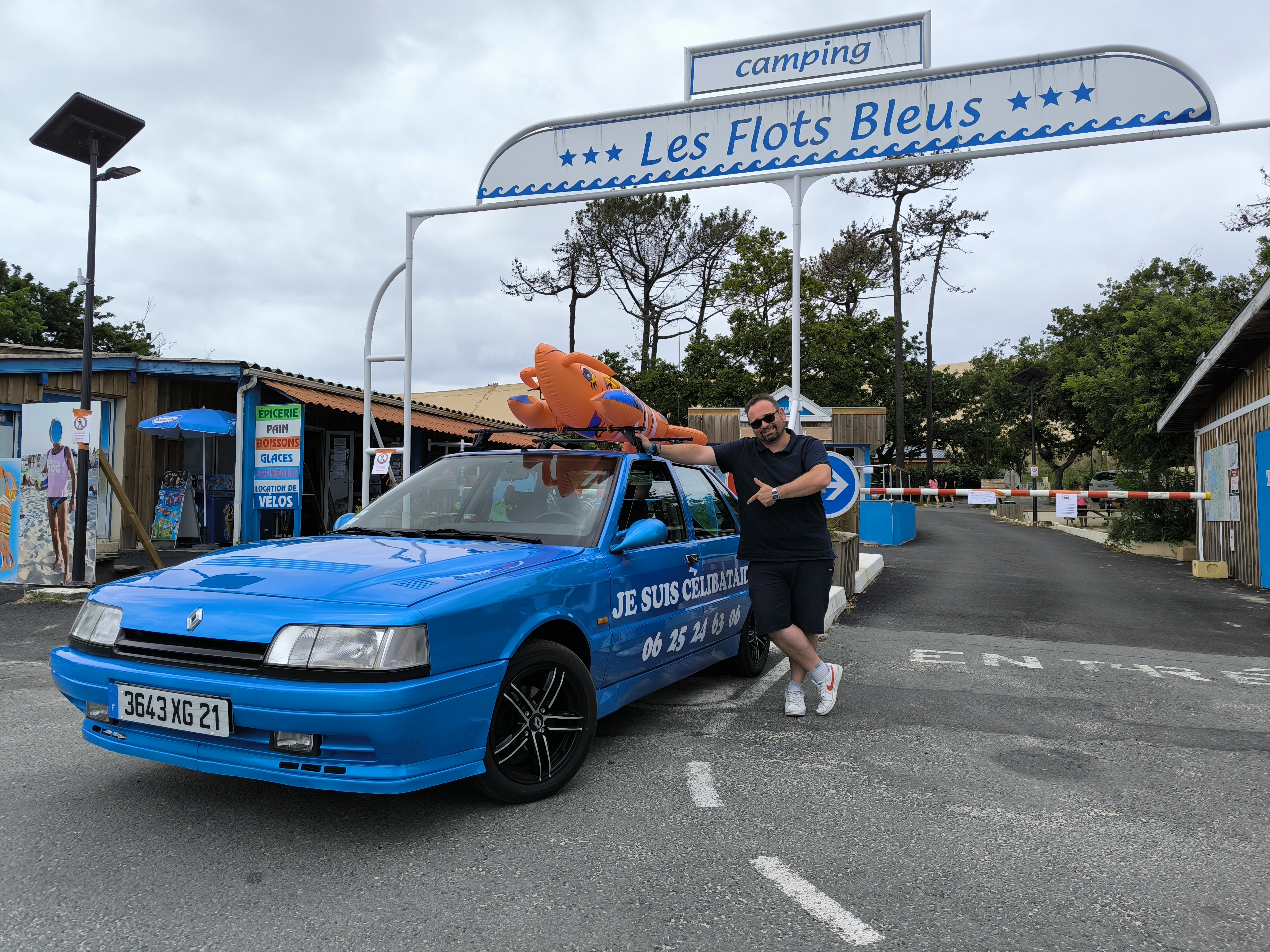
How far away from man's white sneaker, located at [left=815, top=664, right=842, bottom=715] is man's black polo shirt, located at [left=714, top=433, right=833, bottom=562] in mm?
774

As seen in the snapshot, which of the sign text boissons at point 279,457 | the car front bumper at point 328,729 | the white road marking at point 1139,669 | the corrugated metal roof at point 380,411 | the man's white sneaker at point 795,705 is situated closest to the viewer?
the car front bumper at point 328,729

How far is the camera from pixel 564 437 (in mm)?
5035

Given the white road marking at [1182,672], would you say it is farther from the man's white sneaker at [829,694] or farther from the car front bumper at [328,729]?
the car front bumper at [328,729]

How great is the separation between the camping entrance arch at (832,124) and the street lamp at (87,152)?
3507 mm

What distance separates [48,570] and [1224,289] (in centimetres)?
2830

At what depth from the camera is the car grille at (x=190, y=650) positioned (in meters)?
2.90

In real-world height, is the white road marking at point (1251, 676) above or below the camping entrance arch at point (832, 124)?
below

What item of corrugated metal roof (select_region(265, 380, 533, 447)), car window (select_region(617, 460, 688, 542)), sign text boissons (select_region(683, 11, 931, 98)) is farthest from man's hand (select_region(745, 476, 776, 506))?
corrugated metal roof (select_region(265, 380, 533, 447))

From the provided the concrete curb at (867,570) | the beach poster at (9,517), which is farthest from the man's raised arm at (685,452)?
the beach poster at (9,517)

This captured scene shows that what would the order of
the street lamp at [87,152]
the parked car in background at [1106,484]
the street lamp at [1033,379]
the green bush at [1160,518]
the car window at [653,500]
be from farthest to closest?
1. the street lamp at [1033,379]
2. the parked car in background at [1106,484]
3. the green bush at [1160,518]
4. the street lamp at [87,152]
5. the car window at [653,500]

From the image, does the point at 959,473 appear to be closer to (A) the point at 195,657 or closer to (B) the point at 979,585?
(B) the point at 979,585

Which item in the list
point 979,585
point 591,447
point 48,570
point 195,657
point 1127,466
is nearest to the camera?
point 195,657

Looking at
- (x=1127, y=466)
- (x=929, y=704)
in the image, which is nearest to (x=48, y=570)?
(x=929, y=704)

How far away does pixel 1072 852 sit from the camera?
3121mm
